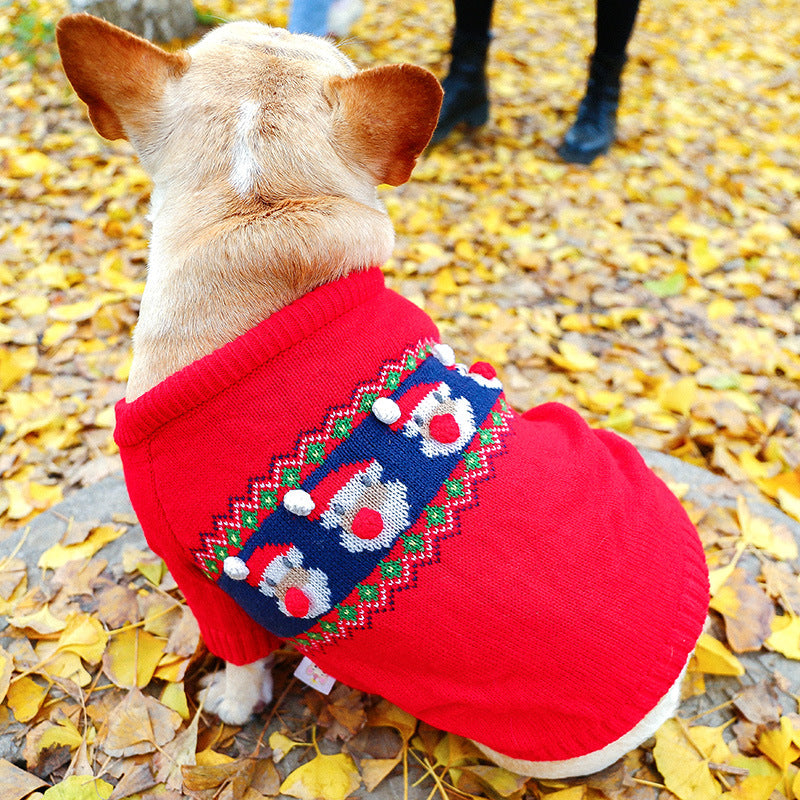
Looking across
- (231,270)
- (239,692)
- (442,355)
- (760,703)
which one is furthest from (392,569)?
(760,703)

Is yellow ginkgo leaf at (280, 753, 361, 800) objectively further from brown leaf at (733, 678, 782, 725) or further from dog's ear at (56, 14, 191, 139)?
dog's ear at (56, 14, 191, 139)

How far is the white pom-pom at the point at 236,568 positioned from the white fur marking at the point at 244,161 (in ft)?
2.70

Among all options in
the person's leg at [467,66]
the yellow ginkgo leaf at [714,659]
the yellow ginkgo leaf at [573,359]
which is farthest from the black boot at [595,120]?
the yellow ginkgo leaf at [714,659]

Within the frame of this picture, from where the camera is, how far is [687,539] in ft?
5.16

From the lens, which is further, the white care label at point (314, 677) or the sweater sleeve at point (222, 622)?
the white care label at point (314, 677)

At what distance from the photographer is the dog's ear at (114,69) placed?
4.60ft

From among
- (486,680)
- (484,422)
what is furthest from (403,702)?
(484,422)

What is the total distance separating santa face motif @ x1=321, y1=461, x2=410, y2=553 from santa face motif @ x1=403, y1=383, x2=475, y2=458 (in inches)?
4.5

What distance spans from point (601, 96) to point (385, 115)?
3910 millimetres

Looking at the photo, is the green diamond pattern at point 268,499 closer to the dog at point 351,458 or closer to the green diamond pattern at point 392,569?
the dog at point 351,458

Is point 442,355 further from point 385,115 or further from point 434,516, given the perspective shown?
point 385,115

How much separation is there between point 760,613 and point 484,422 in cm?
140

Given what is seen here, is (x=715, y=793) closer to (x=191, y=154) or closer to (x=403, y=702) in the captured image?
(x=403, y=702)

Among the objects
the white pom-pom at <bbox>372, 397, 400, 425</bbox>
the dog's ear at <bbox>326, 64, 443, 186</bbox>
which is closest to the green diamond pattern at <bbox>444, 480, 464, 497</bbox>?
the white pom-pom at <bbox>372, 397, 400, 425</bbox>
